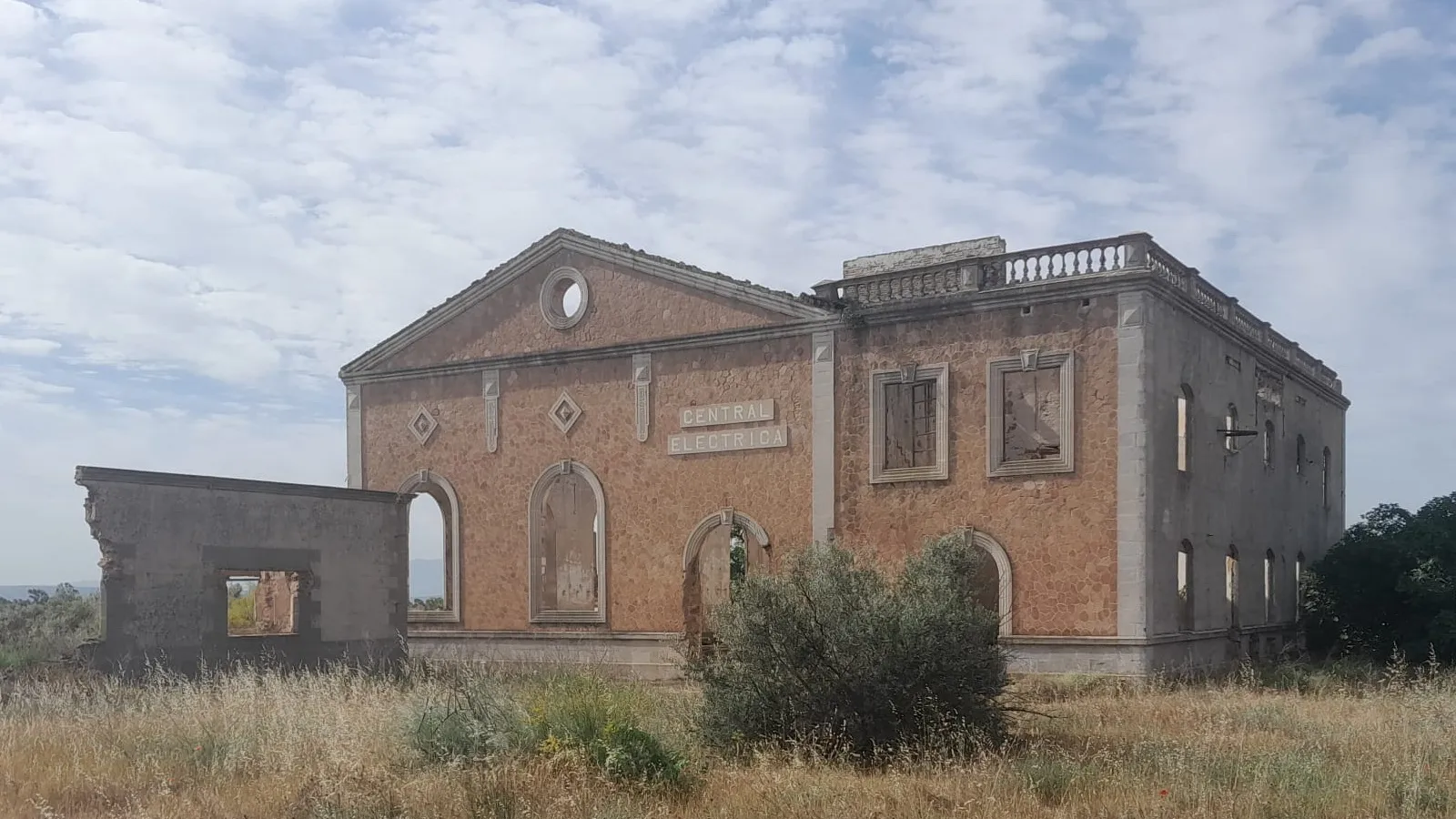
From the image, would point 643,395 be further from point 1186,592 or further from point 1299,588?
point 1299,588

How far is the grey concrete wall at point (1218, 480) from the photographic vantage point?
19750mm

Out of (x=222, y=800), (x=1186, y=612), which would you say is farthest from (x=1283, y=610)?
(x=222, y=800)

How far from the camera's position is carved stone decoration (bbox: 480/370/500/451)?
1024 inches

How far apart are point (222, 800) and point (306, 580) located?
11.3 metres

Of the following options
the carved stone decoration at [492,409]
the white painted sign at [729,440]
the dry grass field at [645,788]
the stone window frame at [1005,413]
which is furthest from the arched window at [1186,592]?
the carved stone decoration at [492,409]

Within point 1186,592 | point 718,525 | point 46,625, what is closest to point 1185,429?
point 1186,592

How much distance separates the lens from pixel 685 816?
31.1 ft

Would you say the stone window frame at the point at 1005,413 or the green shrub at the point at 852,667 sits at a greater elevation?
the stone window frame at the point at 1005,413

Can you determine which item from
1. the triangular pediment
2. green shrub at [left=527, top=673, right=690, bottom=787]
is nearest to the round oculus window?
the triangular pediment

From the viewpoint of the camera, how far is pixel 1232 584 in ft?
76.7

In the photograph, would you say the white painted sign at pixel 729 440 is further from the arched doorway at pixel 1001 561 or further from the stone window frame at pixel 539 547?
the arched doorway at pixel 1001 561

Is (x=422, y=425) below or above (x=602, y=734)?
above

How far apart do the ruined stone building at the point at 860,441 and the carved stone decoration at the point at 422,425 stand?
0.18 ft

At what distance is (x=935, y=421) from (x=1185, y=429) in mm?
3978
